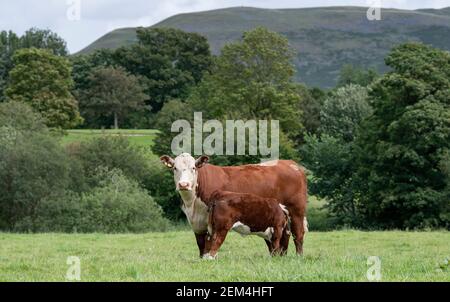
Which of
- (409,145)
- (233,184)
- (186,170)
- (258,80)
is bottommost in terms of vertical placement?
(409,145)

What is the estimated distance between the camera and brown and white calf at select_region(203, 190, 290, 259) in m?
12.7

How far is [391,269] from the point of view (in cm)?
1080

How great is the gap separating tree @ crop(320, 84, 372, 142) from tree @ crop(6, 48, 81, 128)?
27.7 m

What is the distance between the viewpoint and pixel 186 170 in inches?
507

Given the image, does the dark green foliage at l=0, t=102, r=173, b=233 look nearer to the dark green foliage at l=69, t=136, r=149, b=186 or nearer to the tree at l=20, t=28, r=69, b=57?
the dark green foliage at l=69, t=136, r=149, b=186

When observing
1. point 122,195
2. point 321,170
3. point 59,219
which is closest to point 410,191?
point 321,170

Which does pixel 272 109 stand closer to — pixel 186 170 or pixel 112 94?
pixel 112 94

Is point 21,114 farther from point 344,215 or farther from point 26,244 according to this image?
point 26,244

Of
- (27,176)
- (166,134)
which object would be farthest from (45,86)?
(27,176)

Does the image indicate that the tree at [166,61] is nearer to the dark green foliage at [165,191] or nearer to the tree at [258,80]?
the tree at [258,80]

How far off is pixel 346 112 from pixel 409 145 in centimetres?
2827

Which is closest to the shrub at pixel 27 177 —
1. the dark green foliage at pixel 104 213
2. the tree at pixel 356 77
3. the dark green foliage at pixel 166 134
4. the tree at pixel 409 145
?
the dark green foliage at pixel 104 213

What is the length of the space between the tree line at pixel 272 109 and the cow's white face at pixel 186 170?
37010mm

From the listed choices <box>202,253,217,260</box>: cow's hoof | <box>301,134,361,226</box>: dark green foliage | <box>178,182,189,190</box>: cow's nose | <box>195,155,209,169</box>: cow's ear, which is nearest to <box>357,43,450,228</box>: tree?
<box>301,134,361,226</box>: dark green foliage
